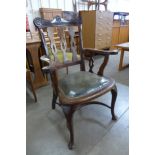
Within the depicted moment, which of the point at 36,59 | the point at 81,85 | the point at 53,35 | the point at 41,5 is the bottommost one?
the point at 81,85

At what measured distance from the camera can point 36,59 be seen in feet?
6.48

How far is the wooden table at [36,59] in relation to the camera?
1.86 metres

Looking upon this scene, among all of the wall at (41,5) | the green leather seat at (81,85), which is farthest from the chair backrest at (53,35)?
the wall at (41,5)

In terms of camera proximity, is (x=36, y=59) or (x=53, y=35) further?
(x=36, y=59)

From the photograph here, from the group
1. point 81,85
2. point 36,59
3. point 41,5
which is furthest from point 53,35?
point 41,5

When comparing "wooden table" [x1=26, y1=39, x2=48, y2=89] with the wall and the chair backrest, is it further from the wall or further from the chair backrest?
the wall

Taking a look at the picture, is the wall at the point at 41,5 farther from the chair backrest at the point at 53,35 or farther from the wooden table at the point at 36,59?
the chair backrest at the point at 53,35

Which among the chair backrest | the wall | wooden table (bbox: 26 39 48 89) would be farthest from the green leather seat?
the wall

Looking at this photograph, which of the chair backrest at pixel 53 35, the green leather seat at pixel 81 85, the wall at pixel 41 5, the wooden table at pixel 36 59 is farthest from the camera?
the wall at pixel 41 5

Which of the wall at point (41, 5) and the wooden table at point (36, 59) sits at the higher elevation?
the wall at point (41, 5)

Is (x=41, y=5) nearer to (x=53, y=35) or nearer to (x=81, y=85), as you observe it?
(x=53, y=35)

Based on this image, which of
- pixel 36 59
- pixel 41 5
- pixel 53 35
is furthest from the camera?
pixel 41 5
